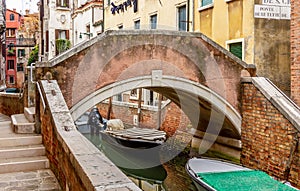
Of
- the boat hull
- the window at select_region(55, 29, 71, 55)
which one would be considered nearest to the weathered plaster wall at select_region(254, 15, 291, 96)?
the boat hull

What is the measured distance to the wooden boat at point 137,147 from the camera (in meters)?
10.8

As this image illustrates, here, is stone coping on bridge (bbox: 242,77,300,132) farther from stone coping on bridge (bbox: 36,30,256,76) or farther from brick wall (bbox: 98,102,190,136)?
brick wall (bbox: 98,102,190,136)

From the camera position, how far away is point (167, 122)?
39.5 feet

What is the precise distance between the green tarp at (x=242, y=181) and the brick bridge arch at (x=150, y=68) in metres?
1.80

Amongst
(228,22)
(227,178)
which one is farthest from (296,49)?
(227,178)

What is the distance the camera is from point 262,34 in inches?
356

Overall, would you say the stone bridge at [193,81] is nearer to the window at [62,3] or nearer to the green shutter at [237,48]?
the green shutter at [237,48]

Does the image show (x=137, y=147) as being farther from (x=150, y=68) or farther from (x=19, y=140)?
(x=19, y=140)

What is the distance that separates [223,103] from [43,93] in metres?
4.07

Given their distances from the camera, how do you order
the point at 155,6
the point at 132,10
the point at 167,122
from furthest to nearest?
the point at 132,10, the point at 155,6, the point at 167,122

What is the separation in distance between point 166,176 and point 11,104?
4.20 m

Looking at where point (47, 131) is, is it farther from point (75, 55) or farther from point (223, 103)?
point (223, 103)

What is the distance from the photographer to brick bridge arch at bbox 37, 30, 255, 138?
658cm

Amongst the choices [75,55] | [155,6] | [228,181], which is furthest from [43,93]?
[155,6]
